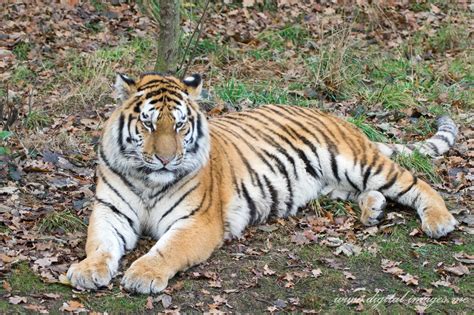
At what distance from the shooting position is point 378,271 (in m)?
5.46

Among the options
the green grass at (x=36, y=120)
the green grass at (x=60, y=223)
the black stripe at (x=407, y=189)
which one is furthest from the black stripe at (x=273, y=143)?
the green grass at (x=36, y=120)

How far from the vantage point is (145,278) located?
484 cm

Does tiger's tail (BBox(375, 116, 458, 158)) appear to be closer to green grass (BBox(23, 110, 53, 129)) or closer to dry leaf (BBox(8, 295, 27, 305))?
green grass (BBox(23, 110, 53, 129))

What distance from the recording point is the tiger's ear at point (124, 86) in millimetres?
5464

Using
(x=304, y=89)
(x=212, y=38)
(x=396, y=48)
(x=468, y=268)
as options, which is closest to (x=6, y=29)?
(x=212, y=38)

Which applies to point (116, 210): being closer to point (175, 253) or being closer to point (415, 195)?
point (175, 253)

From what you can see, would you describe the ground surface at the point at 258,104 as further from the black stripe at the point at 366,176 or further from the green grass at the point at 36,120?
the black stripe at the point at 366,176

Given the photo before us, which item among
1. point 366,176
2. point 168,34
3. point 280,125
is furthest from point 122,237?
point 168,34

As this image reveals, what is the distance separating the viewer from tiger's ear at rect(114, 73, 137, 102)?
5.46 metres

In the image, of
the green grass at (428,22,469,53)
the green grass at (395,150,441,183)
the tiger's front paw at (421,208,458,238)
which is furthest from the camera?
the green grass at (428,22,469,53)

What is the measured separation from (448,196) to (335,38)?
3.51 metres

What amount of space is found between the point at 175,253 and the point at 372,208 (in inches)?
70.2

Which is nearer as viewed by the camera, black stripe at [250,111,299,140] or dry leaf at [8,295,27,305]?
dry leaf at [8,295,27,305]

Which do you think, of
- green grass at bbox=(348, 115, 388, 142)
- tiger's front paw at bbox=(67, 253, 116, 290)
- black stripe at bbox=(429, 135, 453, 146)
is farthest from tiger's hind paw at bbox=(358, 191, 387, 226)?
tiger's front paw at bbox=(67, 253, 116, 290)
